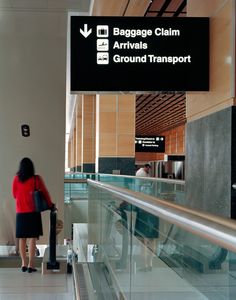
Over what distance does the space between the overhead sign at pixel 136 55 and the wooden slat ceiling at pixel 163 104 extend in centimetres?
678

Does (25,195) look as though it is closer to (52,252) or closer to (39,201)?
(39,201)

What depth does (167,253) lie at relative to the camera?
190 centimetres

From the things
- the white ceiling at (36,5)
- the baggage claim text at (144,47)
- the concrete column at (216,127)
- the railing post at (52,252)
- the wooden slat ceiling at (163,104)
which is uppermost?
the wooden slat ceiling at (163,104)

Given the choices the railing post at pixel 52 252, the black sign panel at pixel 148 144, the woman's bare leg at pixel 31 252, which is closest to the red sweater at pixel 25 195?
the railing post at pixel 52 252

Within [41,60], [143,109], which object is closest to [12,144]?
[41,60]

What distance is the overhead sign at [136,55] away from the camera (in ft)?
14.6

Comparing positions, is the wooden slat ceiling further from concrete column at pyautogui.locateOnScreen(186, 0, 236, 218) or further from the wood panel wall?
concrete column at pyautogui.locateOnScreen(186, 0, 236, 218)

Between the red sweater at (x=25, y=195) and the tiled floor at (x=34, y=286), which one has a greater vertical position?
the red sweater at (x=25, y=195)

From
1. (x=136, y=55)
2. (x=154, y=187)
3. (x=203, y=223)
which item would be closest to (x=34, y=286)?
(x=136, y=55)

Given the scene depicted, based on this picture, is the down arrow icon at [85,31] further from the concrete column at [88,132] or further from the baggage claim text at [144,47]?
the concrete column at [88,132]

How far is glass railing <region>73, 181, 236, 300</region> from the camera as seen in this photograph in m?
1.21

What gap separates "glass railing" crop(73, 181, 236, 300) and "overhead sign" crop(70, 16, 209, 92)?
4.53ft

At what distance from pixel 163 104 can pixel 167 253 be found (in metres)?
27.6

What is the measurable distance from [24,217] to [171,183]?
2368 millimetres
